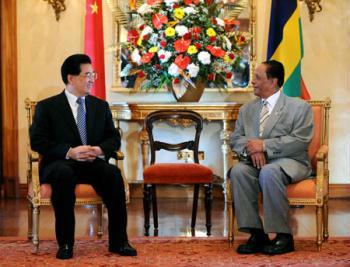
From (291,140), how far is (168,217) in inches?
63.1

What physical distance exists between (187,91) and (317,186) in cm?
200

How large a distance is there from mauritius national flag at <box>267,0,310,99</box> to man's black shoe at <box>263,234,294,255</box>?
197 centimetres

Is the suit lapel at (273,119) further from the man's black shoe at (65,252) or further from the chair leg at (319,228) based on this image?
the man's black shoe at (65,252)

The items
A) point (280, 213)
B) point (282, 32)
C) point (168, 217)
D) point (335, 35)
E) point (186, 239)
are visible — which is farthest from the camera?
point (335, 35)

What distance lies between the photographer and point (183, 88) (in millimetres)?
5926

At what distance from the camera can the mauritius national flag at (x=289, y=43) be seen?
593 cm

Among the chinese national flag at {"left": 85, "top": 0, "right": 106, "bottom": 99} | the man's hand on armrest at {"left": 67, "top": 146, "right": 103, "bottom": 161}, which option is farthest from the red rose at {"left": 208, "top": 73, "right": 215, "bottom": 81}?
the man's hand on armrest at {"left": 67, "top": 146, "right": 103, "bottom": 161}

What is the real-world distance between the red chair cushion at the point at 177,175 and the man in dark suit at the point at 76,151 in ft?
1.69

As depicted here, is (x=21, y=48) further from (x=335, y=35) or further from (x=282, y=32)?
(x=335, y=35)

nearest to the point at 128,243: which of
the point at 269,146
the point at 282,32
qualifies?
the point at 269,146

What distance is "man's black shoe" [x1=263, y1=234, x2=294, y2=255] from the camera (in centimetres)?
418

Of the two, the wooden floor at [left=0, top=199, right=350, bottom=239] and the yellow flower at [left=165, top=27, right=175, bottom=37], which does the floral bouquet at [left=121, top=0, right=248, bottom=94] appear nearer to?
the yellow flower at [left=165, top=27, right=175, bottom=37]

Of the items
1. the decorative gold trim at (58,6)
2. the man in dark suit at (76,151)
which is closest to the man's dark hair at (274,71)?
the man in dark suit at (76,151)

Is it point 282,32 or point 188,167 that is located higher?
point 282,32
